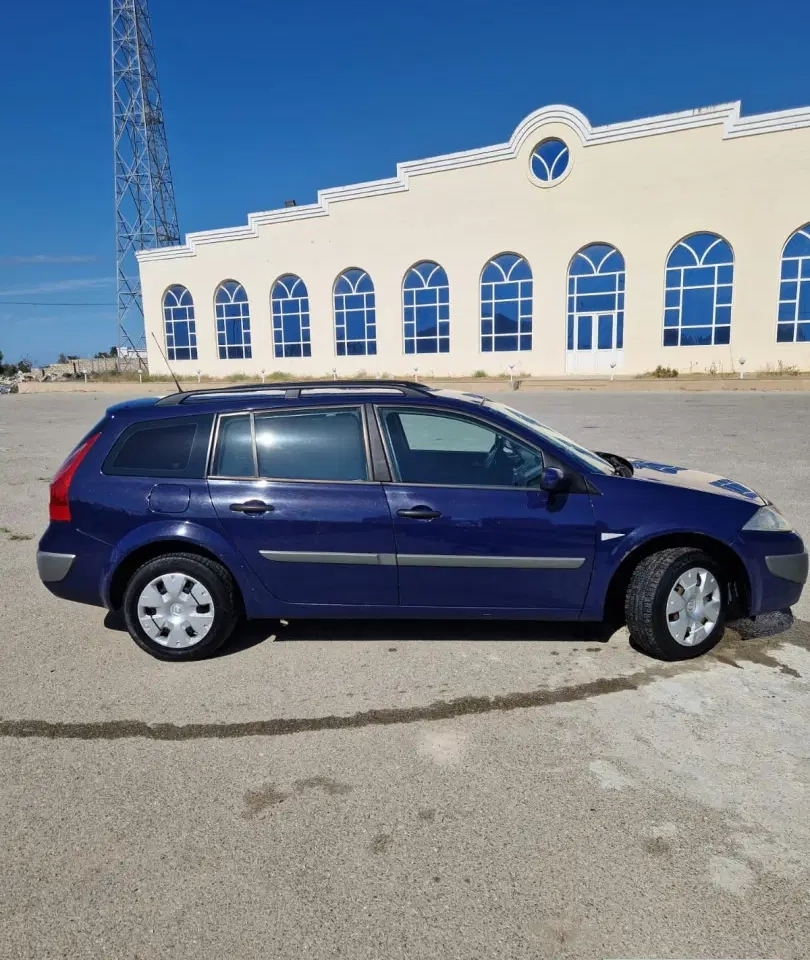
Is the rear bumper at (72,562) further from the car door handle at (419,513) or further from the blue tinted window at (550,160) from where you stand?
the blue tinted window at (550,160)

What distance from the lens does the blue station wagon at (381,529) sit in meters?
→ 3.96

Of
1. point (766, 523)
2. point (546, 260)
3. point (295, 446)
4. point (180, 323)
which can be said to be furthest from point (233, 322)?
point (766, 523)

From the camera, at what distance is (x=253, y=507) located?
4.04 metres

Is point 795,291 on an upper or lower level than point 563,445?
upper

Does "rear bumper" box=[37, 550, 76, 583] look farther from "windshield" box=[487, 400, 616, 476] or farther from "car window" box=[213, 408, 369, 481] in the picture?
"windshield" box=[487, 400, 616, 476]

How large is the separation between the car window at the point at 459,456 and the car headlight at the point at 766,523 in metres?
1.27

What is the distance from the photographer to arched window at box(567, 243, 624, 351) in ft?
106

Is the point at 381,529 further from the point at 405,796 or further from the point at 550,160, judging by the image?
the point at 550,160

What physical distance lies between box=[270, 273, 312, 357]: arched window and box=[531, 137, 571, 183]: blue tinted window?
14.3 m

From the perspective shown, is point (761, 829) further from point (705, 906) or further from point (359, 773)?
point (359, 773)

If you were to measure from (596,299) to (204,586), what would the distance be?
32008 millimetres

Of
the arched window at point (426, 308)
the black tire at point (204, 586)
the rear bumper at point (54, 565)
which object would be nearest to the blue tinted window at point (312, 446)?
the black tire at point (204, 586)

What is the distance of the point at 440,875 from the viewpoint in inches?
95.8

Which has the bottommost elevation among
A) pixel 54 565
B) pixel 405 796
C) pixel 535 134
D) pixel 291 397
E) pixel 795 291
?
pixel 405 796
